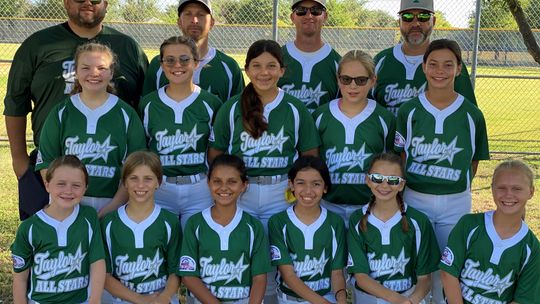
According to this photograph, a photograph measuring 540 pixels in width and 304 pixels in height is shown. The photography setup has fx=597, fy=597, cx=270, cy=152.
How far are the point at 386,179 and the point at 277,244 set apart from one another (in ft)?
2.51

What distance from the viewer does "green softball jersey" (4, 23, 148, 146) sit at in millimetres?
3992

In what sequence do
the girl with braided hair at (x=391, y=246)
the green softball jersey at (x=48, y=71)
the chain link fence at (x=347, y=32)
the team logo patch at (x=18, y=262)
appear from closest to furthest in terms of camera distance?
1. the team logo patch at (x=18, y=262)
2. the girl with braided hair at (x=391, y=246)
3. the green softball jersey at (x=48, y=71)
4. the chain link fence at (x=347, y=32)

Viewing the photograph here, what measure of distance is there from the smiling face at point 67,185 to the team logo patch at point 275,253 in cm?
117

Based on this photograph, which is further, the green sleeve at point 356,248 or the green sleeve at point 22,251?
the green sleeve at point 356,248

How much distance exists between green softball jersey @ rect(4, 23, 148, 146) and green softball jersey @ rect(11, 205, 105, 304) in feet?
3.16

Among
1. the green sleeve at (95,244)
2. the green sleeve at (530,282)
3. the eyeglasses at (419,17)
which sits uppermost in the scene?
the eyeglasses at (419,17)

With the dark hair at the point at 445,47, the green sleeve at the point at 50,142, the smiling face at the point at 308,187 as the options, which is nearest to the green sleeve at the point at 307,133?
the smiling face at the point at 308,187

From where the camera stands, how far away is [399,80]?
13.9 ft

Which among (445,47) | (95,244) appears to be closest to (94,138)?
(95,244)

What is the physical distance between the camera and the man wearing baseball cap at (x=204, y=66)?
14.0 ft

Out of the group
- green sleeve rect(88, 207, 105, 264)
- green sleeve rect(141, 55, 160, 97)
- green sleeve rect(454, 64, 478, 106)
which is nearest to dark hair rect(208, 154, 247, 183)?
green sleeve rect(88, 207, 105, 264)

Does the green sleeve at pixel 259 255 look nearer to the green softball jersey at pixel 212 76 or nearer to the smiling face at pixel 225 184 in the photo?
the smiling face at pixel 225 184

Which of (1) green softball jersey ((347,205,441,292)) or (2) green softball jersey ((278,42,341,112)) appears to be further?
(2) green softball jersey ((278,42,341,112))

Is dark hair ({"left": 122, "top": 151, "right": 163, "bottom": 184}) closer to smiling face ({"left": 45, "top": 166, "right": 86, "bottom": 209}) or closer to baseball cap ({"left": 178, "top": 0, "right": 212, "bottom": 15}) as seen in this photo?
smiling face ({"left": 45, "top": 166, "right": 86, "bottom": 209})
